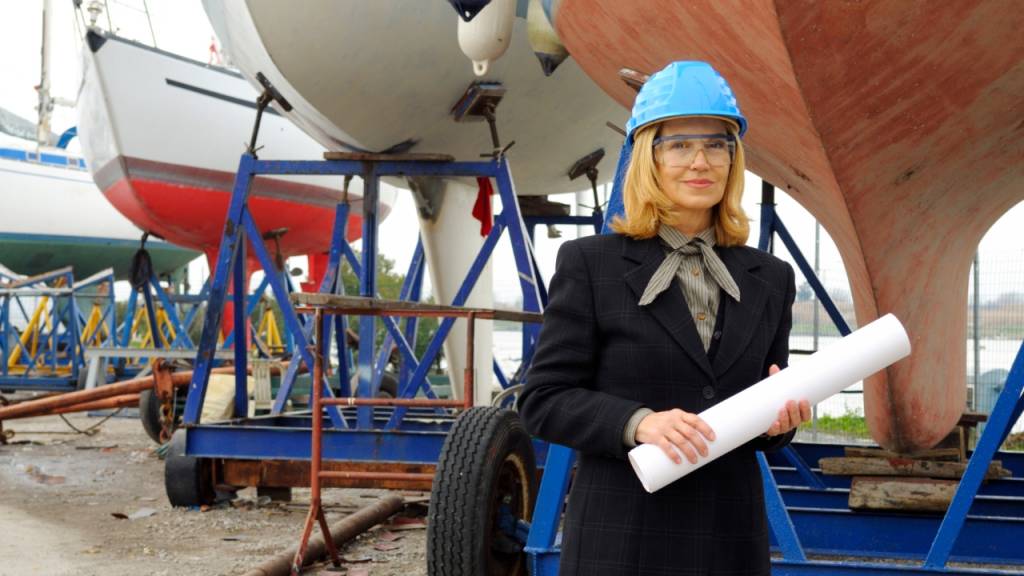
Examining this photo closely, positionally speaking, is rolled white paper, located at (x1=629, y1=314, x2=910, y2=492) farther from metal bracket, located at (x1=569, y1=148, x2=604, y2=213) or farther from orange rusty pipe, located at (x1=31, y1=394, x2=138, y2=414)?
orange rusty pipe, located at (x1=31, y1=394, x2=138, y2=414)

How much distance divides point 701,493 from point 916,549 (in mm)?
2711

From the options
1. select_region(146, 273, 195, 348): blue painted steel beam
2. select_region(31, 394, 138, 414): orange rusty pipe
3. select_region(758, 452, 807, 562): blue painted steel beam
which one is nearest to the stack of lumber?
select_region(758, 452, 807, 562): blue painted steel beam

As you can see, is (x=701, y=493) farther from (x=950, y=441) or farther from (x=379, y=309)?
(x=950, y=441)

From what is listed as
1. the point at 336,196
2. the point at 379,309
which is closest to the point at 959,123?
the point at 379,309

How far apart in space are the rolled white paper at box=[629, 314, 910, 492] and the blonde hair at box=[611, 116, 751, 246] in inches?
9.6

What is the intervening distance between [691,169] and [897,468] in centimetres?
321

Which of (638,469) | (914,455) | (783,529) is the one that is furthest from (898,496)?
(638,469)

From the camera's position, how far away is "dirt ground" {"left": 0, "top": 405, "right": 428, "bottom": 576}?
15.9ft

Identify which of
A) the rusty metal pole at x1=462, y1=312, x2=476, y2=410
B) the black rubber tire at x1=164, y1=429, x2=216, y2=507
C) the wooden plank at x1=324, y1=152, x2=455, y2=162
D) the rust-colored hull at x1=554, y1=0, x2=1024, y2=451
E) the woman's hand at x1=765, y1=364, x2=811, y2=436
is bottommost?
the black rubber tire at x1=164, y1=429, x2=216, y2=507

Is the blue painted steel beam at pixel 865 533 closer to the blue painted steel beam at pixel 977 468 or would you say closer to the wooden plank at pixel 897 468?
the wooden plank at pixel 897 468

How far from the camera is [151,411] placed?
9266mm

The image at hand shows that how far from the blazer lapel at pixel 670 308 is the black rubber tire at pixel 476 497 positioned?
1.97 meters

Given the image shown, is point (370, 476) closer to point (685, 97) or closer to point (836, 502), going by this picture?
point (836, 502)

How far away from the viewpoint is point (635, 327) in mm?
1614
